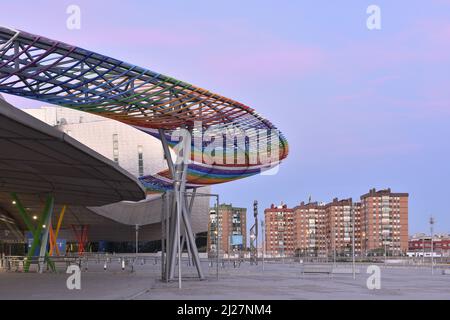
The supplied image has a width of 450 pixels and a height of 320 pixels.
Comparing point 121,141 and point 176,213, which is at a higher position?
point 121,141

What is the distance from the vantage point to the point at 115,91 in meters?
26.6

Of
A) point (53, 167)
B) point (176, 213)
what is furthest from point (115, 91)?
point (176, 213)

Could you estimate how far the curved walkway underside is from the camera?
72.0 feet

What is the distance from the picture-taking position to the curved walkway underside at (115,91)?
22.0 m

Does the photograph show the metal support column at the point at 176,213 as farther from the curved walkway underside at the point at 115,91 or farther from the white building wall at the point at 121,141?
the white building wall at the point at 121,141

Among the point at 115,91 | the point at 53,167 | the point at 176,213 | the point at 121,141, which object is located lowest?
the point at 176,213

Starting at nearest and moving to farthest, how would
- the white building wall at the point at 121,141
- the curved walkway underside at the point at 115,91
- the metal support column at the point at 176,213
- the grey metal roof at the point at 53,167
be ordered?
the grey metal roof at the point at 53,167 → the curved walkway underside at the point at 115,91 → the metal support column at the point at 176,213 → the white building wall at the point at 121,141

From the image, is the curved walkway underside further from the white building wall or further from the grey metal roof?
the white building wall

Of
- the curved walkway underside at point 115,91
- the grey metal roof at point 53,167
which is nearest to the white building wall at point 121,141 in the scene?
the grey metal roof at point 53,167

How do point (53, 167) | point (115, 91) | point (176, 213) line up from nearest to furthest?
point (115, 91) < point (53, 167) < point (176, 213)

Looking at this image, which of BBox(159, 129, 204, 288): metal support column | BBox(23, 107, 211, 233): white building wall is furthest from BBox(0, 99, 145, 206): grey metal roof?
BBox(23, 107, 211, 233): white building wall

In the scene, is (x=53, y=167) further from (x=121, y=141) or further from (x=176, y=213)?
(x=121, y=141)

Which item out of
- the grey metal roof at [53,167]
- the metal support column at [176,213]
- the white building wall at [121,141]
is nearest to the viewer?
the grey metal roof at [53,167]
